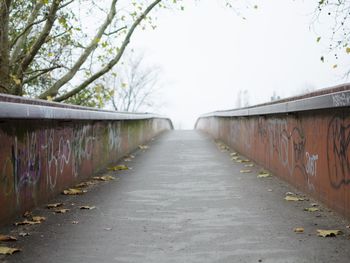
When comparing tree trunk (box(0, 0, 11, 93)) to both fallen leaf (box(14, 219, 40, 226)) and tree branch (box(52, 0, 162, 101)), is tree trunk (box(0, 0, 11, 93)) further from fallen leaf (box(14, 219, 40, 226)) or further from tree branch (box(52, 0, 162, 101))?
fallen leaf (box(14, 219, 40, 226))

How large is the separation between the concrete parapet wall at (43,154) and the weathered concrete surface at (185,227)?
343 millimetres

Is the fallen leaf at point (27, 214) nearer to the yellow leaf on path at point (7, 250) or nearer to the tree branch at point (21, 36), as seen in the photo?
the yellow leaf on path at point (7, 250)

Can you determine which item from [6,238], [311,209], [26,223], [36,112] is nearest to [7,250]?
[6,238]

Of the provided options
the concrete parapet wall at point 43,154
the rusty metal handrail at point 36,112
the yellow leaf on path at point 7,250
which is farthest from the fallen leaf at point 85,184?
the yellow leaf on path at point 7,250

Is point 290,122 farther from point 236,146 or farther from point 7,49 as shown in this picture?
point 7,49

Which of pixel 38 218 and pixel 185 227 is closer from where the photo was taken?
pixel 185 227

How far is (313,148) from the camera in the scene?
6.55 m

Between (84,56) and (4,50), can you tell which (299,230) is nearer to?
(4,50)

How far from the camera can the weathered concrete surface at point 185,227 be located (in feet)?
14.3

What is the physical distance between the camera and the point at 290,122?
7.89 metres

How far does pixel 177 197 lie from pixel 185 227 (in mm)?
1925

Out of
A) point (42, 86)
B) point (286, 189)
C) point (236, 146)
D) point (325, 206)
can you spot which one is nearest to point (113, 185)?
point (286, 189)

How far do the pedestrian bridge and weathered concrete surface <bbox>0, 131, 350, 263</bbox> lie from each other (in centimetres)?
1

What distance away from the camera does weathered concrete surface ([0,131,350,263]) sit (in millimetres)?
4352
